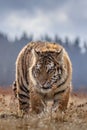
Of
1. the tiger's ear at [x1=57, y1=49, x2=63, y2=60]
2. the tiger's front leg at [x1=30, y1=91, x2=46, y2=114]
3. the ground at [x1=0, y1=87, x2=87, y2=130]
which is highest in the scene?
the tiger's ear at [x1=57, y1=49, x2=63, y2=60]

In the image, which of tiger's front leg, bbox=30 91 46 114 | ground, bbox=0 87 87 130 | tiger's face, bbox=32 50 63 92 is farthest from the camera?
tiger's front leg, bbox=30 91 46 114

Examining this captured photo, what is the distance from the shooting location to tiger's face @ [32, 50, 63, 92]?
10578 mm

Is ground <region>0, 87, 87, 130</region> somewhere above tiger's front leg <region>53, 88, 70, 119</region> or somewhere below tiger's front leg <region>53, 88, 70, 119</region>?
below

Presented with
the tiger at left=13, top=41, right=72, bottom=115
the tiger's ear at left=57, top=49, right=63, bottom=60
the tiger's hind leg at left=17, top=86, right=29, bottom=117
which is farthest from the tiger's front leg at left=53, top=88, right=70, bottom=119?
the tiger's hind leg at left=17, top=86, right=29, bottom=117

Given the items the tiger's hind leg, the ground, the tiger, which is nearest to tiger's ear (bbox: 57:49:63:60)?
the tiger

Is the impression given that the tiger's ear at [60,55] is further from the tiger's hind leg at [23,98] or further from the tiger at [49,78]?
the tiger's hind leg at [23,98]

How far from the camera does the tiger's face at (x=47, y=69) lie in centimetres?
1058

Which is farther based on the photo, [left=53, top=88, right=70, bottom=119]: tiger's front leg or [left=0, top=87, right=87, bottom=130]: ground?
[left=53, top=88, right=70, bottom=119]: tiger's front leg

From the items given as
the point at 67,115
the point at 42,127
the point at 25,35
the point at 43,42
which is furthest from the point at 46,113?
the point at 25,35

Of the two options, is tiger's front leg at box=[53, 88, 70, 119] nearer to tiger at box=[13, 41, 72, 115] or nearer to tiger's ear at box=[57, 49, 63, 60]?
tiger at box=[13, 41, 72, 115]

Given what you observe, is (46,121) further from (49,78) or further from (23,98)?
(23,98)

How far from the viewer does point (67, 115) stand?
10016 millimetres

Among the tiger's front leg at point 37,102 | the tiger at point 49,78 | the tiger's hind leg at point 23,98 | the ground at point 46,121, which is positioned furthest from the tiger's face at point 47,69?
the tiger's hind leg at point 23,98

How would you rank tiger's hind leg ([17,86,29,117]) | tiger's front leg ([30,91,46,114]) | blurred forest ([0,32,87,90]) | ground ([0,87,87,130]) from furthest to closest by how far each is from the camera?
blurred forest ([0,32,87,90]) → tiger's hind leg ([17,86,29,117]) → tiger's front leg ([30,91,46,114]) → ground ([0,87,87,130])
